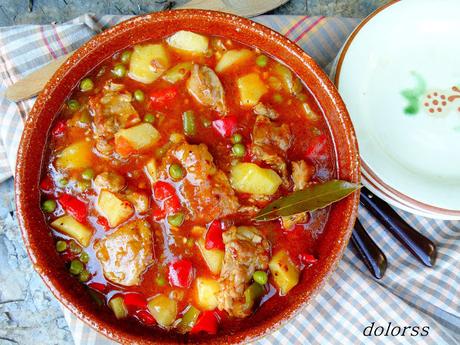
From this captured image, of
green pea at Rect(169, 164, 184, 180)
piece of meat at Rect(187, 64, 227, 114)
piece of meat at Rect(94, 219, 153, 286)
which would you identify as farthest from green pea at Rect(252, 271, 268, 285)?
→ piece of meat at Rect(187, 64, 227, 114)

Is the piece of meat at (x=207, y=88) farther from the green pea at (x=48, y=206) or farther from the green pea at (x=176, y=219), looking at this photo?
the green pea at (x=48, y=206)

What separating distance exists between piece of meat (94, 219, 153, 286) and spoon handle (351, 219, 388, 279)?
1.45m

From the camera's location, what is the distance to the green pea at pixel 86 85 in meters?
3.59

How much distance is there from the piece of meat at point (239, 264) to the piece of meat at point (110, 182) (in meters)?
0.66

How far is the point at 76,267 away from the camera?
3.52 meters

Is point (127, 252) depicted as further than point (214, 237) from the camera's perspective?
No

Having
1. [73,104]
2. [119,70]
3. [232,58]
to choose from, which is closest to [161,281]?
[73,104]

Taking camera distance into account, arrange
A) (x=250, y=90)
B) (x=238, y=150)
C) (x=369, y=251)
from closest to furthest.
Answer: (x=238, y=150) < (x=250, y=90) < (x=369, y=251)

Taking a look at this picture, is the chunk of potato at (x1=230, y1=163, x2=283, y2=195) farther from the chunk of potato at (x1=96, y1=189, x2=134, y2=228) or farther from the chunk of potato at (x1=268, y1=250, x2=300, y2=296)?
the chunk of potato at (x1=96, y1=189, x2=134, y2=228)

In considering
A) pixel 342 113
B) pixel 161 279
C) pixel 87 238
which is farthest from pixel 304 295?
pixel 87 238

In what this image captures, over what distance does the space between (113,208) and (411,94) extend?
2158 millimetres

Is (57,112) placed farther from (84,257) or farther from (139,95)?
(84,257)

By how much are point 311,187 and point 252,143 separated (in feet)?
1.40

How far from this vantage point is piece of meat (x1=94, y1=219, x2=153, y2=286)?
3.43 m
